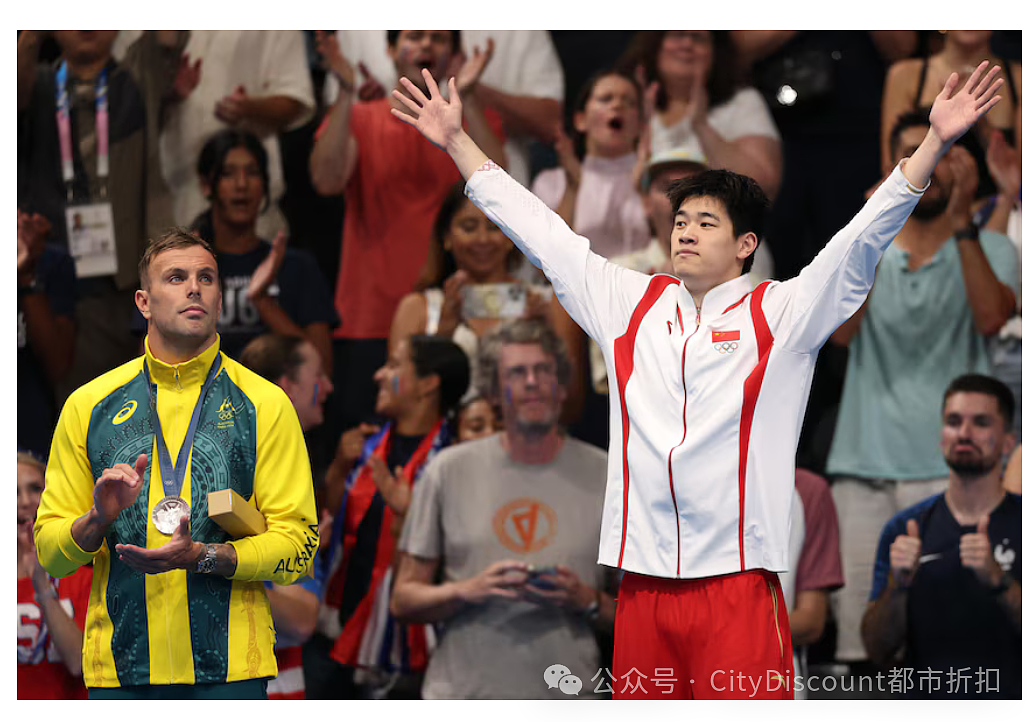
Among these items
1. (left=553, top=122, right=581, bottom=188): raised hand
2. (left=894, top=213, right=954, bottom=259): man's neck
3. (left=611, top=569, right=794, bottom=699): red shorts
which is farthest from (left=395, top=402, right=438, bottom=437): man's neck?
(left=611, top=569, right=794, bottom=699): red shorts

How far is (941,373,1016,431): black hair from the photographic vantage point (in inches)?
239

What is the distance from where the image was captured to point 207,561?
11.4 ft

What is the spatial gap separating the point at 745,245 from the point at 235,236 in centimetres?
320

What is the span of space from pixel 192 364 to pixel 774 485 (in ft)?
5.28

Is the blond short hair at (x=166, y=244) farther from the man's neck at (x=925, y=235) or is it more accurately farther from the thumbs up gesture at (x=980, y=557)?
the thumbs up gesture at (x=980, y=557)

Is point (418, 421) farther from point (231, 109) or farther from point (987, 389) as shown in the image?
point (987, 389)

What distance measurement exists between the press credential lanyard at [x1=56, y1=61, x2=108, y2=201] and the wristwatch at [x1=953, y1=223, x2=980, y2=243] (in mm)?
3918

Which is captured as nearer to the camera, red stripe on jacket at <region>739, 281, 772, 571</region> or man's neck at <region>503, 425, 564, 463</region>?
red stripe on jacket at <region>739, 281, 772, 571</region>

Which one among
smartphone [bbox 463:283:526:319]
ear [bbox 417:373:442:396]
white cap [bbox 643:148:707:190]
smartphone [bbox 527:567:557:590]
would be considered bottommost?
smartphone [bbox 527:567:557:590]

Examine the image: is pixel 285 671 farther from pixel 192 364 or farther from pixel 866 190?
pixel 866 190

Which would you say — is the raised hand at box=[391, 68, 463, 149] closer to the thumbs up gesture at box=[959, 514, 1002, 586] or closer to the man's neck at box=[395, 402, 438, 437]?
the man's neck at box=[395, 402, 438, 437]

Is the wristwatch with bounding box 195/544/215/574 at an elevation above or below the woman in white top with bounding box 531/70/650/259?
below

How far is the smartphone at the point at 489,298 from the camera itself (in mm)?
6266
